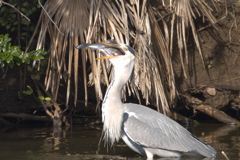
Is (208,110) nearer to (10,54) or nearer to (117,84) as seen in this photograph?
(117,84)

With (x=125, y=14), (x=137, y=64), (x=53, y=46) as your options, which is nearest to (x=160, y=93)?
(x=137, y=64)

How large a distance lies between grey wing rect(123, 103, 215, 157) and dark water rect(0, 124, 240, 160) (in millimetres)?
293

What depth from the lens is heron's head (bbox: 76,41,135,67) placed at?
5492mm

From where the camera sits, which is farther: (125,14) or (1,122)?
(1,122)

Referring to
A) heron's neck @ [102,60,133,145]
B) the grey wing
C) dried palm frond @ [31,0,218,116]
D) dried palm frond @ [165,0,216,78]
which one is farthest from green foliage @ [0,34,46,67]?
dried palm frond @ [165,0,216,78]

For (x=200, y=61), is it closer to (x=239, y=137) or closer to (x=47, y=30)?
(x=239, y=137)

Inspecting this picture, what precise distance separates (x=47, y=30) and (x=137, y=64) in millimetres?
1538

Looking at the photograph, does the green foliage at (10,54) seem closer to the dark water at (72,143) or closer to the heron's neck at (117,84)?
the dark water at (72,143)

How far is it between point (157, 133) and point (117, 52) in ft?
3.53

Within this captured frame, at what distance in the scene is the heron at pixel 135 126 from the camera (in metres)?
5.51

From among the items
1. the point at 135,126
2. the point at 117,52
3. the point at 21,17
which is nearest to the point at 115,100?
the point at 135,126

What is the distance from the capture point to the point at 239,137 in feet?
22.6

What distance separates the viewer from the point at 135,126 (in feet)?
18.1

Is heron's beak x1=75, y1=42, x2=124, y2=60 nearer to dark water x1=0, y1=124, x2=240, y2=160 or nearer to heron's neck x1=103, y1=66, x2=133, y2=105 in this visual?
heron's neck x1=103, y1=66, x2=133, y2=105
